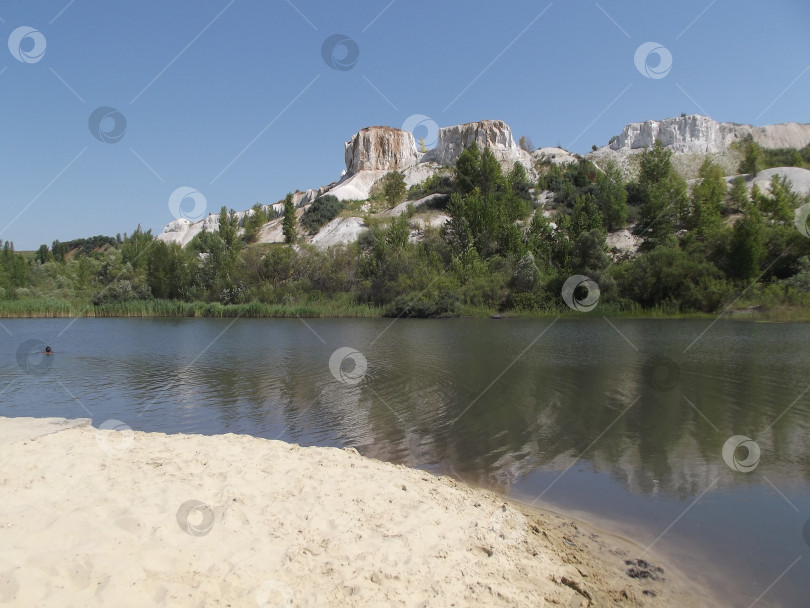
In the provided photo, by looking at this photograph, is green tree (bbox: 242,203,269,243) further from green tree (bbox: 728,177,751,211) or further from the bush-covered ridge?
green tree (bbox: 728,177,751,211)

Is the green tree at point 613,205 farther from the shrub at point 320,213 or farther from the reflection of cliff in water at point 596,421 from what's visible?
the reflection of cliff in water at point 596,421

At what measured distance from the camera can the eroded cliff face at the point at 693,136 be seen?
9200 centimetres

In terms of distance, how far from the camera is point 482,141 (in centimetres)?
9738

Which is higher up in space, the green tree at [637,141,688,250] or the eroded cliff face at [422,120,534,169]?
the eroded cliff face at [422,120,534,169]

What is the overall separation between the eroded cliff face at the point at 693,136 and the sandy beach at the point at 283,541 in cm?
9950

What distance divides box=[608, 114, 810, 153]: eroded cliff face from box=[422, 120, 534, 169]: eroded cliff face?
58.7 ft

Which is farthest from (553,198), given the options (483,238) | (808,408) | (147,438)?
(147,438)

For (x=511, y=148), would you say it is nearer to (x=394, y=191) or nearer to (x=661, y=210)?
(x=394, y=191)

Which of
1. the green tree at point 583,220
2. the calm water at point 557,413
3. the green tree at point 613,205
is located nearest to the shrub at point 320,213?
the green tree at point 583,220

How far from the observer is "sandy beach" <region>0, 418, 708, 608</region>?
3.76 m

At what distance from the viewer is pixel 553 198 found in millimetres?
72000

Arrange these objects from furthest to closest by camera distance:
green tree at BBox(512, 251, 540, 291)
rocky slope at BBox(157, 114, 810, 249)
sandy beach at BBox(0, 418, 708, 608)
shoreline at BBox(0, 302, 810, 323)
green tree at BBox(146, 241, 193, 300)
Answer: rocky slope at BBox(157, 114, 810, 249)
green tree at BBox(146, 241, 193, 300)
green tree at BBox(512, 251, 540, 291)
shoreline at BBox(0, 302, 810, 323)
sandy beach at BBox(0, 418, 708, 608)

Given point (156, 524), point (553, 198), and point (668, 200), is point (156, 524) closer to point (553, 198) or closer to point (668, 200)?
point (668, 200)

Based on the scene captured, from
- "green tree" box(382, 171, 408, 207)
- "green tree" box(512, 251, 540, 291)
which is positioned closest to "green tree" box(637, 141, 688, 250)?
"green tree" box(512, 251, 540, 291)
